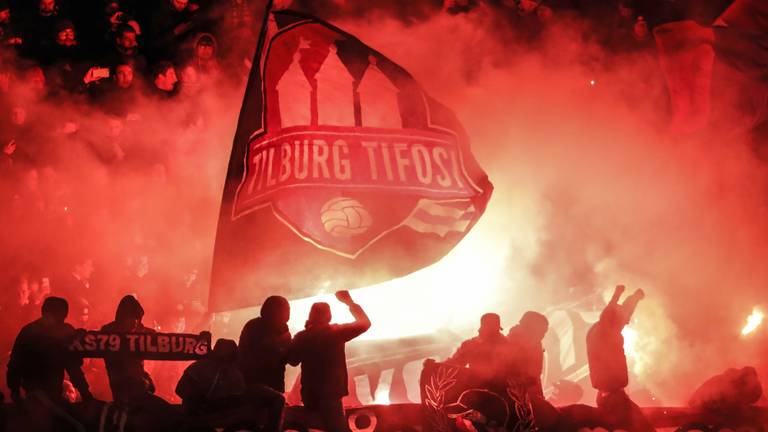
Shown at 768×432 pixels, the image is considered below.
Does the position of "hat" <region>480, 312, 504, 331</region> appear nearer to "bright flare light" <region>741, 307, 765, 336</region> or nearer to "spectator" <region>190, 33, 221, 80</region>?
"spectator" <region>190, 33, 221, 80</region>

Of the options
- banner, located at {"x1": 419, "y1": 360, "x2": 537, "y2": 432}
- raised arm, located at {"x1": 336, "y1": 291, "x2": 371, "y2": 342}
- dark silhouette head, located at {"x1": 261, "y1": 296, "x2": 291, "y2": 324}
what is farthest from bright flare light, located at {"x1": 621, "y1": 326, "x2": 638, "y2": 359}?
dark silhouette head, located at {"x1": 261, "y1": 296, "x2": 291, "y2": 324}

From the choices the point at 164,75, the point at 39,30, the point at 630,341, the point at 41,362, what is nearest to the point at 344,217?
the point at 164,75

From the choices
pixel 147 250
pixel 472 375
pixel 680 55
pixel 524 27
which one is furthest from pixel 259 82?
pixel 680 55

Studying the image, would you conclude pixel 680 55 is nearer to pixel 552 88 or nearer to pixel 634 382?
pixel 552 88

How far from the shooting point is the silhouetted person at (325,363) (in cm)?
412

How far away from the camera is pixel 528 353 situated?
461 centimetres

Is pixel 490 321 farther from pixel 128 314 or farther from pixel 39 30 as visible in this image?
pixel 39 30

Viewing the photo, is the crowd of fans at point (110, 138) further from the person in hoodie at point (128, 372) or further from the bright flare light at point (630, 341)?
the bright flare light at point (630, 341)

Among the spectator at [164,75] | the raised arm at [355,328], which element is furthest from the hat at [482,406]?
the spectator at [164,75]

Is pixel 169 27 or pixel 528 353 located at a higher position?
pixel 169 27

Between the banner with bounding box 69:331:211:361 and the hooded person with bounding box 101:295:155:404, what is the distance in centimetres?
4

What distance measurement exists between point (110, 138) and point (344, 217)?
7.04 feet

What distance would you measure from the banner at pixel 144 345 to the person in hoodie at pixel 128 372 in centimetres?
4

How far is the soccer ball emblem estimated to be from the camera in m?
6.50
